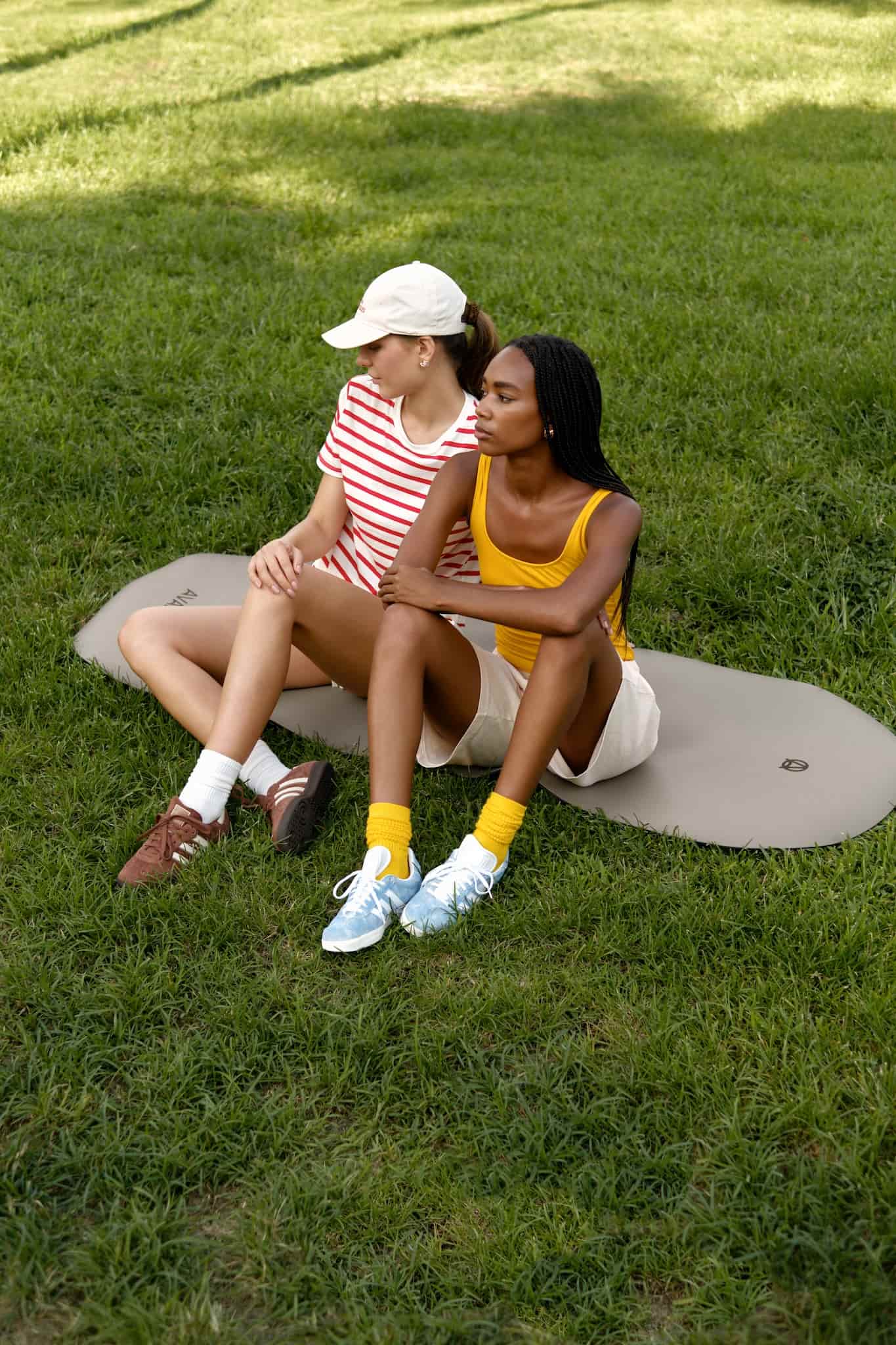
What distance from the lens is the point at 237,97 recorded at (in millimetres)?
8711

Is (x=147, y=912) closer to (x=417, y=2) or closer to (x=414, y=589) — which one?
(x=414, y=589)

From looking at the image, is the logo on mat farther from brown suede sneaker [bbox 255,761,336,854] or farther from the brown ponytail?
the brown ponytail

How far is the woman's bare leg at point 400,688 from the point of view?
2.70 metres


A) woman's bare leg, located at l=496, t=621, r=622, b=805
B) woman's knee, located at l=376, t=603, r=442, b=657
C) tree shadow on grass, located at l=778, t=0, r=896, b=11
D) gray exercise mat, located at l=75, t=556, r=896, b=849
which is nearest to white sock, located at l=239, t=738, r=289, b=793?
gray exercise mat, located at l=75, t=556, r=896, b=849

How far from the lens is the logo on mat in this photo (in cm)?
380

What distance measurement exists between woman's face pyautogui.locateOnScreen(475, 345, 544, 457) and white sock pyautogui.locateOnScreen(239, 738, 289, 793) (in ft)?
3.04

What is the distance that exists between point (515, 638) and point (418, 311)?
77cm

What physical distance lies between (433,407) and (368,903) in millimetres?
1171

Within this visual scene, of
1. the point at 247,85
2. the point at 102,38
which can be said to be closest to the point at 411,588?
the point at 247,85

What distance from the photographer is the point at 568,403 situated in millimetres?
2631

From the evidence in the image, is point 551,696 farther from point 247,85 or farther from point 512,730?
point 247,85

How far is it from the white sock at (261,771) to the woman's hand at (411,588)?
0.54 metres

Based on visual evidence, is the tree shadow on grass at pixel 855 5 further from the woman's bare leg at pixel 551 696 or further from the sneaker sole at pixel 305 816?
the sneaker sole at pixel 305 816

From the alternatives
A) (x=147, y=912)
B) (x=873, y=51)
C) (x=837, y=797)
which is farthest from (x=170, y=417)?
(x=873, y=51)
